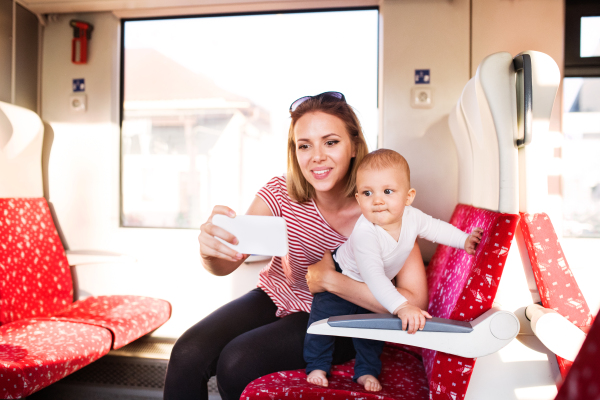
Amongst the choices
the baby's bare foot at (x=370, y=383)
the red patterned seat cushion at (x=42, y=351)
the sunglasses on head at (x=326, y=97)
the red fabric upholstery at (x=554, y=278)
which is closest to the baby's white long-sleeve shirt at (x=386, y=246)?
the red fabric upholstery at (x=554, y=278)

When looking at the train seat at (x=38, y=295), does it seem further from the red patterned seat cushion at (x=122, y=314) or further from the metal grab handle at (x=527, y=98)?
the metal grab handle at (x=527, y=98)

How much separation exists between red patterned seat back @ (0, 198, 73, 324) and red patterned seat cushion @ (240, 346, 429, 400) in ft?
5.59

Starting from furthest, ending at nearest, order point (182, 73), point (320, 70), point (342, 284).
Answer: point (182, 73) → point (320, 70) → point (342, 284)

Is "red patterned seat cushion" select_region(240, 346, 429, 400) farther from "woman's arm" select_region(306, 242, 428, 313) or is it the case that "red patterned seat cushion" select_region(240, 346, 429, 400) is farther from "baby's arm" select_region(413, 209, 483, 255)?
"baby's arm" select_region(413, 209, 483, 255)

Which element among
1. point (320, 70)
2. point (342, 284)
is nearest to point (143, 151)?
point (320, 70)

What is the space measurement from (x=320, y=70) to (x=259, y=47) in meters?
0.47

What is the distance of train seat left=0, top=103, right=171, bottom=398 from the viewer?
5.57ft

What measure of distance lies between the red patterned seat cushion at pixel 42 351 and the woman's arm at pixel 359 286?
1.15 meters

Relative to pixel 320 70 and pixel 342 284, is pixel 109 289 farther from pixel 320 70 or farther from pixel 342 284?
pixel 320 70

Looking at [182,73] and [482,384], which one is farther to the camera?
[182,73]

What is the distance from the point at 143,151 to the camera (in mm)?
2621

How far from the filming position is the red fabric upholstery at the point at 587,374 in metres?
0.29

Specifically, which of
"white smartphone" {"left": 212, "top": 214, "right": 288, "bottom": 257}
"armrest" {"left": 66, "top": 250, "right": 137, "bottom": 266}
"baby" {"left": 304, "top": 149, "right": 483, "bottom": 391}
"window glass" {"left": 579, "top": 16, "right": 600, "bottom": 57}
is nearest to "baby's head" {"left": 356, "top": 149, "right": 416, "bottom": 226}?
"baby" {"left": 304, "top": 149, "right": 483, "bottom": 391}

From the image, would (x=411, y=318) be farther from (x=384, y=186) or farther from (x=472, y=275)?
(x=384, y=186)
